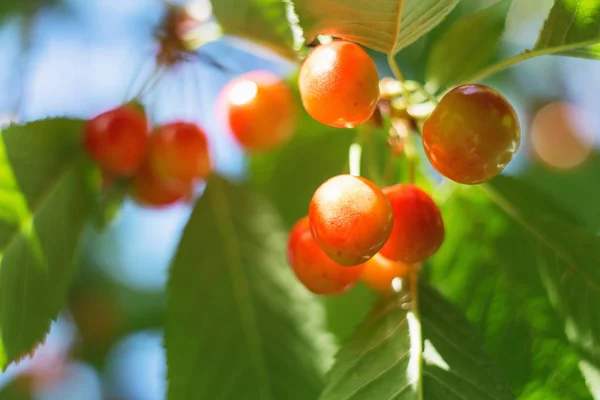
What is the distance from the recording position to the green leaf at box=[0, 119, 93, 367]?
123 centimetres

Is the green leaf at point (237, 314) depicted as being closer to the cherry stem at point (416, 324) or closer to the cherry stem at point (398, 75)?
the cherry stem at point (416, 324)

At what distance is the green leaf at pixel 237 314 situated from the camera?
146cm

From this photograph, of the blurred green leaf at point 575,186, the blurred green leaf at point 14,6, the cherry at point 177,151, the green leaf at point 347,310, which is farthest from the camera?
the blurred green leaf at point 575,186

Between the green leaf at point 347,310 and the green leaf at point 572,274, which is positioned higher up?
the green leaf at point 572,274

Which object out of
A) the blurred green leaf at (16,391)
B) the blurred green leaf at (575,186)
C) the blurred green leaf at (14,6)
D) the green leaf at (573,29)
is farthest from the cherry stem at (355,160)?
the blurred green leaf at (16,391)

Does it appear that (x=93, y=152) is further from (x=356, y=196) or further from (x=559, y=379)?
(x=559, y=379)

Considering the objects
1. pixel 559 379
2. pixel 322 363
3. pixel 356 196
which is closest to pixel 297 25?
pixel 356 196

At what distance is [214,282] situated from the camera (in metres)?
1.57

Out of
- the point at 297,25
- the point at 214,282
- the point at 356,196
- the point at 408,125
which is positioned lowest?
the point at 214,282

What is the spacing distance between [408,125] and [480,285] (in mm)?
406

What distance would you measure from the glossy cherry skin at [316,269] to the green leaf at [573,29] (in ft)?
1.67

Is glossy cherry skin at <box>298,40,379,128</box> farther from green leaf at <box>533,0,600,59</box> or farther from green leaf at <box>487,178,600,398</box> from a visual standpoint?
green leaf at <box>487,178,600,398</box>

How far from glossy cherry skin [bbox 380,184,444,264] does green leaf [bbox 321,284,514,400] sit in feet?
0.56

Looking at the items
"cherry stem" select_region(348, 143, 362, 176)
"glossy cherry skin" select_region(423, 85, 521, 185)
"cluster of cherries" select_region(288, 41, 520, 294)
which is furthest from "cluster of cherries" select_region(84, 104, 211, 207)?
"glossy cherry skin" select_region(423, 85, 521, 185)
